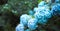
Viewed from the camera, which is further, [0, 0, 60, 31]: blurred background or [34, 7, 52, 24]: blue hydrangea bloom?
[0, 0, 60, 31]: blurred background

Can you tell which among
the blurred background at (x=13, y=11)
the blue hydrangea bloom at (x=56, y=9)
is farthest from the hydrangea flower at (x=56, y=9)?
the blurred background at (x=13, y=11)

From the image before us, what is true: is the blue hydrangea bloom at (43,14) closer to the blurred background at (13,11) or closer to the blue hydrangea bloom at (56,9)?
the blue hydrangea bloom at (56,9)

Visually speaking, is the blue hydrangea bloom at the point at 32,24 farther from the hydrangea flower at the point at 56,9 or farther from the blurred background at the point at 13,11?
the blurred background at the point at 13,11

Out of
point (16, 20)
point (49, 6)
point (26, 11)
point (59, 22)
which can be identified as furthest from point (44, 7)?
point (16, 20)

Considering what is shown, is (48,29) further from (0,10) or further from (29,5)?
(0,10)

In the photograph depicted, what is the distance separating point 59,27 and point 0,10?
87cm

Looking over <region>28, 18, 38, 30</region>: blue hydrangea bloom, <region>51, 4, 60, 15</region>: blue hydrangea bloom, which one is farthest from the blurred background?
<region>51, 4, 60, 15</region>: blue hydrangea bloom

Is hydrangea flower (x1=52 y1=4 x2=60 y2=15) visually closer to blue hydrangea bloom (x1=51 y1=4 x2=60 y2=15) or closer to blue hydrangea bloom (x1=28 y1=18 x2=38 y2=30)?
blue hydrangea bloom (x1=51 y1=4 x2=60 y2=15)

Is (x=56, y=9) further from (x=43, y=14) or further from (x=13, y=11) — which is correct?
(x=13, y=11)

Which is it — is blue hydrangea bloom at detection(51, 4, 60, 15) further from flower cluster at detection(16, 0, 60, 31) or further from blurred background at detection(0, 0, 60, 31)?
blurred background at detection(0, 0, 60, 31)

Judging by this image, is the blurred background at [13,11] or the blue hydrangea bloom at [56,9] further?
the blurred background at [13,11]

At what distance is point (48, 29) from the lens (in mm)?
1373

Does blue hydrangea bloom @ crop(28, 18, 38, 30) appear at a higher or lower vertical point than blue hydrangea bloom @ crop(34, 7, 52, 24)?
lower

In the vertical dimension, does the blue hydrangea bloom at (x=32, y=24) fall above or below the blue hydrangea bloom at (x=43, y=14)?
below
